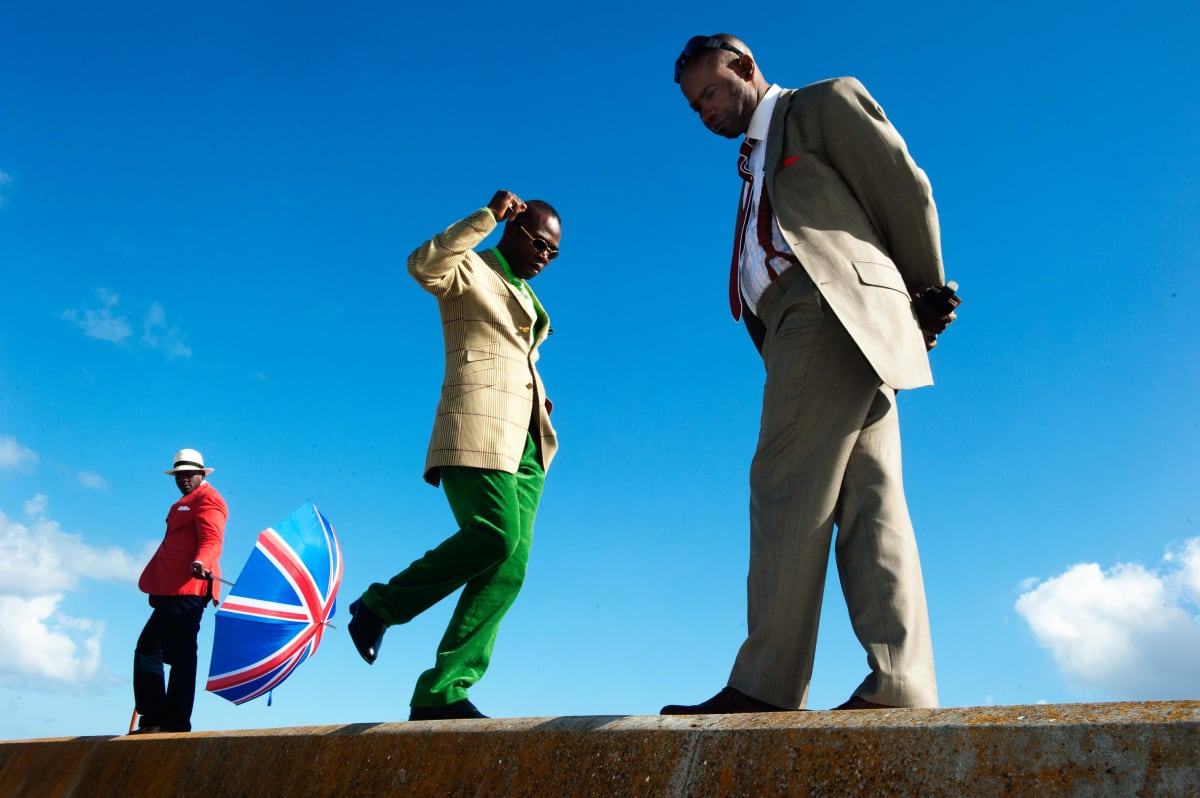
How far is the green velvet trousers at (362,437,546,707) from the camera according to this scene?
3.96m

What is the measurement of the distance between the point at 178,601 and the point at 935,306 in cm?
563

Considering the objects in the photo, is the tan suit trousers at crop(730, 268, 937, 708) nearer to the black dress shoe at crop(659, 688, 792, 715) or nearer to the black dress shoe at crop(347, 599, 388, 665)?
the black dress shoe at crop(659, 688, 792, 715)

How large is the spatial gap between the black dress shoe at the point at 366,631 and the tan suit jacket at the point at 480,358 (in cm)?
66

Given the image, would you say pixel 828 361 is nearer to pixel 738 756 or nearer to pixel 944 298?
pixel 944 298

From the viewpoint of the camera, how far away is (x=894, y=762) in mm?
1729

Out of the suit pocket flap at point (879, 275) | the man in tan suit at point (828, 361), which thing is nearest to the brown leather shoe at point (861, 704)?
the man in tan suit at point (828, 361)

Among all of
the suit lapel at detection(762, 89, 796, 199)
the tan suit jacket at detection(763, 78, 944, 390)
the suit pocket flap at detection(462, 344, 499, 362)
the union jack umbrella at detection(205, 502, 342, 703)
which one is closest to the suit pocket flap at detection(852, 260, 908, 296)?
the tan suit jacket at detection(763, 78, 944, 390)

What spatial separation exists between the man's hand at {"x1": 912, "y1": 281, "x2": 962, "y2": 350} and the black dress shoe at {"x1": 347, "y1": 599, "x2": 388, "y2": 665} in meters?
2.43

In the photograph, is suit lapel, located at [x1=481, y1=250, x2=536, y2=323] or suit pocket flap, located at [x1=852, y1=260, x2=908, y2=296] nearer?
suit pocket flap, located at [x1=852, y1=260, x2=908, y2=296]

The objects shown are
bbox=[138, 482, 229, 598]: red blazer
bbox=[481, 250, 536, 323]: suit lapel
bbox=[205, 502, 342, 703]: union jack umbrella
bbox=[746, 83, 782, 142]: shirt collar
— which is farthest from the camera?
bbox=[205, 502, 342, 703]: union jack umbrella

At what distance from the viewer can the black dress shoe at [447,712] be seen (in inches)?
147

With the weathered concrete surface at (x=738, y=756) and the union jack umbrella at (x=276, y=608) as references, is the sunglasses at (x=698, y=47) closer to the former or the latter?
the weathered concrete surface at (x=738, y=756)

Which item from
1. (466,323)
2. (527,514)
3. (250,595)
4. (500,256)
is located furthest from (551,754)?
(250,595)

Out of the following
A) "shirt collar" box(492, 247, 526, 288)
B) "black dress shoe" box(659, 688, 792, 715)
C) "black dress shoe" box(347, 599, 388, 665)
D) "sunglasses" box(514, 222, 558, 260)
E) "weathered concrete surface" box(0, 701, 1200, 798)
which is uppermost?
"sunglasses" box(514, 222, 558, 260)
